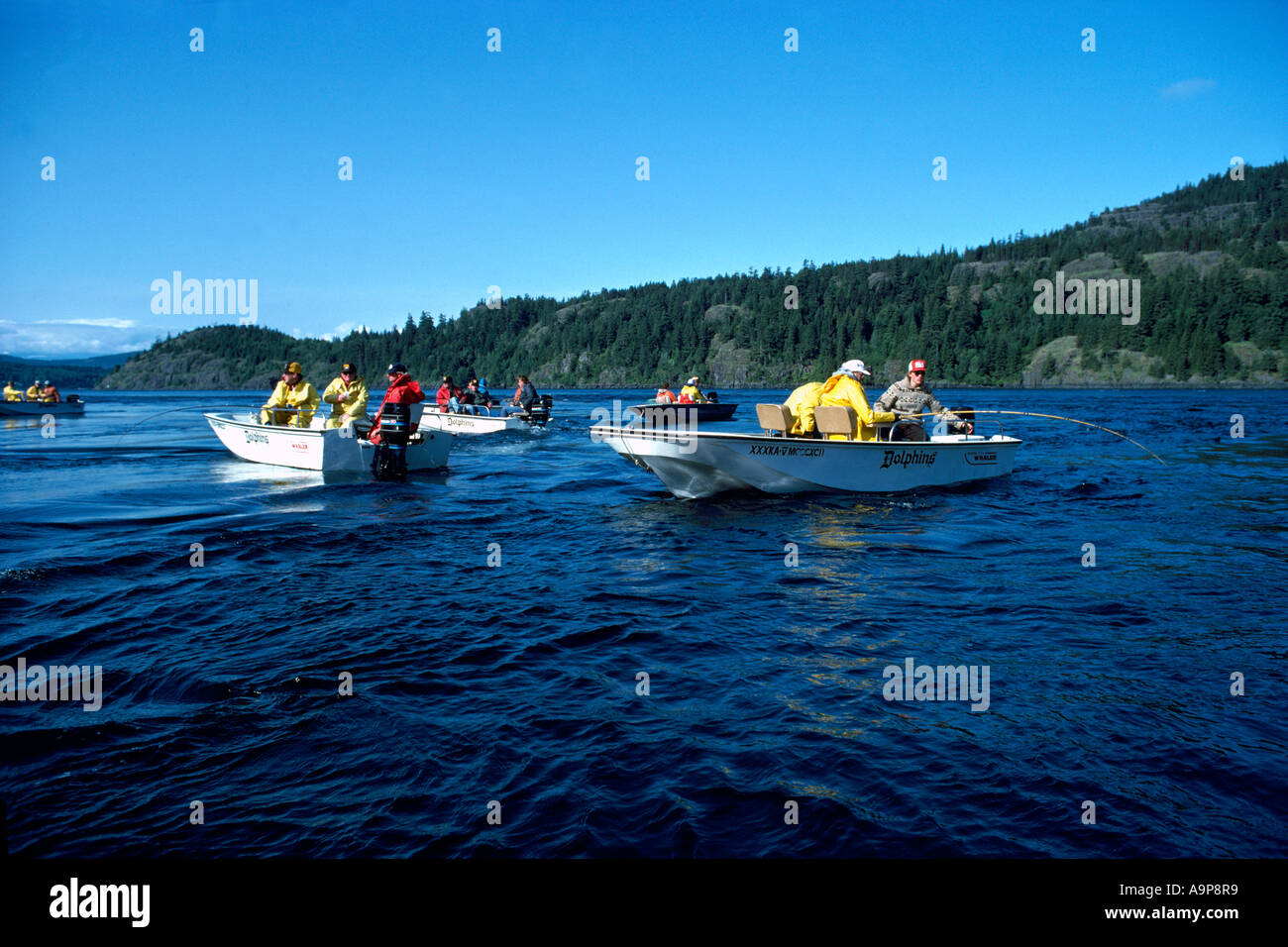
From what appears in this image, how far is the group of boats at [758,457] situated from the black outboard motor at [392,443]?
30 cm

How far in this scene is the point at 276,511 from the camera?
50.1 ft

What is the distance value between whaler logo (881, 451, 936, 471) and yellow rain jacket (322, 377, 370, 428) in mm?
12749

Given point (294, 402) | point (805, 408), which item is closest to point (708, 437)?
point (805, 408)

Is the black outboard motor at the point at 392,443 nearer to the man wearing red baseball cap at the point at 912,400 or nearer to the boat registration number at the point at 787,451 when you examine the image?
the boat registration number at the point at 787,451

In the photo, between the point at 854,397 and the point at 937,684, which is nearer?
the point at 937,684

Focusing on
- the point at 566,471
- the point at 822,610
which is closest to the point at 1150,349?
the point at 566,471

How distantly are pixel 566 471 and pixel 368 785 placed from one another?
61.5 feet

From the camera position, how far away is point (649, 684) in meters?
6.68

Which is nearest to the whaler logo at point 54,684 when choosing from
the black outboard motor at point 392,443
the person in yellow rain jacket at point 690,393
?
the black outboard motor at point 392,443

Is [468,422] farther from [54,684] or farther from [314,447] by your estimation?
[54,684]

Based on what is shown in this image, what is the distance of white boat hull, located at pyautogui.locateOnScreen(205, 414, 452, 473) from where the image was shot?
1881cm
